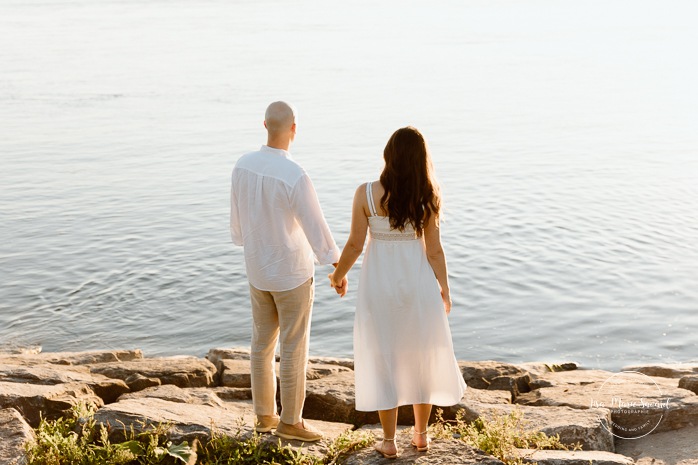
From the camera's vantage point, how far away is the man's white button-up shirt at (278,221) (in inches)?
208

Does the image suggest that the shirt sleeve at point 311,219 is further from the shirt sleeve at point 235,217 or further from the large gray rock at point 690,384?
the large gray rock at point 690,384

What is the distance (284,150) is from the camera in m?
5.35

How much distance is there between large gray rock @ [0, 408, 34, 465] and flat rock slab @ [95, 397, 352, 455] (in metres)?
0.46

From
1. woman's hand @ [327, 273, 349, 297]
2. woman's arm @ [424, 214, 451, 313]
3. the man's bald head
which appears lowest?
woman's hand @ [327, 273, 349, 297]

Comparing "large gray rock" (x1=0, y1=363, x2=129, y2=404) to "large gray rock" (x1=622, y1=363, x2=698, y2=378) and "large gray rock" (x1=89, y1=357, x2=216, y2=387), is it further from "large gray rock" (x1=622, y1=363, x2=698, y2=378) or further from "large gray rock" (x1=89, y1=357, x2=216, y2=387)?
"large gray rock" (x1=622, y1=363, x2=698, y2=378)

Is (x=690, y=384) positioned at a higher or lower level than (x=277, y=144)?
lower

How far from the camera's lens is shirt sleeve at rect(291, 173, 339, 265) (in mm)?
5266

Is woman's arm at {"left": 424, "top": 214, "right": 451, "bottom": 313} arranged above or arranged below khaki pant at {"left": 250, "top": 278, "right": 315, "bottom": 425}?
above

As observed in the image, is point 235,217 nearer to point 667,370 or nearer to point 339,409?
point 339,409

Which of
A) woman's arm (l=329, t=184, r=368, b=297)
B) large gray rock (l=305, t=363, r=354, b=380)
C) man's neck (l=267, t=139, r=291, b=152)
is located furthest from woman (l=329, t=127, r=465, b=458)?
large gray rock (l=305, t=363, r=354, b=380)

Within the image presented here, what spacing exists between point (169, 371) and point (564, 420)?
11.2ft

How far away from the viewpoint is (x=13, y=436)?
18.2 ft

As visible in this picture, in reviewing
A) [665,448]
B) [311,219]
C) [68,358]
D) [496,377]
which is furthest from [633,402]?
[68,358]

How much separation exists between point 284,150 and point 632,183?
14.4m
